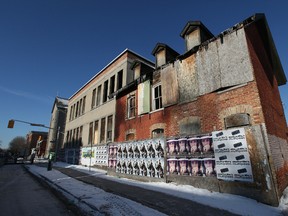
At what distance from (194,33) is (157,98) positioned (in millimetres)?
4627

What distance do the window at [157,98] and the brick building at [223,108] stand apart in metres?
0.03

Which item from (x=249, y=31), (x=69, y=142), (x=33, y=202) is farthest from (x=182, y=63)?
(x=69, y=142)

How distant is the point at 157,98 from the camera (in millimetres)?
11234

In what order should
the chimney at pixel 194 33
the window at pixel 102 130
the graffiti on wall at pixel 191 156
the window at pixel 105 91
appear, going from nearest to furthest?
1. the graffiti on wall at pixel 191 156
2. the chimney at pixel 194 33
3. the window at pixel 102 130
4. the window at pixel 105 91

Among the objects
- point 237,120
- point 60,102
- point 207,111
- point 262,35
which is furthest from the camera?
point 60,102

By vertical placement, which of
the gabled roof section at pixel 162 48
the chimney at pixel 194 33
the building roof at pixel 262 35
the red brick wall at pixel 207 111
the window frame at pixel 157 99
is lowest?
the red brick wall at pixel 207 111

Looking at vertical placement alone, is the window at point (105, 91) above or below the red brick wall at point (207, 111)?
above

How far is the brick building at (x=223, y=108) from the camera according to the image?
18.7 feet

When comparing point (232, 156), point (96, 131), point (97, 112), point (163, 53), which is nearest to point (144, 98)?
point (163, 53)

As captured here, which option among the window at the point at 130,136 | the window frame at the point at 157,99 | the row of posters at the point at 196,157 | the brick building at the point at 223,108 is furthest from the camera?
the window at the point at 130,136

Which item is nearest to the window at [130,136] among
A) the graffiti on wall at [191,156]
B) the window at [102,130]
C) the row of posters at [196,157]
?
the row of posters at [196,157]

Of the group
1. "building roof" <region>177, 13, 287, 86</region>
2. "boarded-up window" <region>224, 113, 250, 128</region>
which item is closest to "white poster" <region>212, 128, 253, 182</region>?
"boarded-up window" <region>224, 113, 250, 128</region>

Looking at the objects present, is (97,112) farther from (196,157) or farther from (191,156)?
(196,157)

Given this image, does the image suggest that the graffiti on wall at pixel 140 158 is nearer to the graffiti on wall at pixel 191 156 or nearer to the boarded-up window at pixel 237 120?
the graffiti on wall at pixel 191 156
